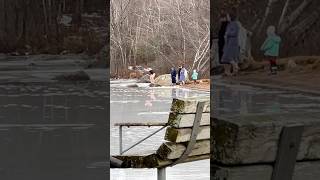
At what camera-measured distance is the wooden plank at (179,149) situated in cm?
474

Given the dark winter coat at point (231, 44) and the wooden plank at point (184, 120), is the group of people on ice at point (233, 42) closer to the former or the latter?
the dark winter coat at point (231, 44)

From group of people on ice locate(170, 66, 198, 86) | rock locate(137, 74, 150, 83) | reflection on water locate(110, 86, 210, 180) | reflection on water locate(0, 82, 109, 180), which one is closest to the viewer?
reflection on water locate(0, 82, 109, 180)

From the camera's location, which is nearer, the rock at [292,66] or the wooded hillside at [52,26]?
the rock at [292,66]

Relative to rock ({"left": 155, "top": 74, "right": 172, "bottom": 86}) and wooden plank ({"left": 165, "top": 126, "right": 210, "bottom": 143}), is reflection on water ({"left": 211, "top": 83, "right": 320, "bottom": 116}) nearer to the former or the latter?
wooden plank ({"left": 165, "top": 126, "right": 210, "bottom": 143})

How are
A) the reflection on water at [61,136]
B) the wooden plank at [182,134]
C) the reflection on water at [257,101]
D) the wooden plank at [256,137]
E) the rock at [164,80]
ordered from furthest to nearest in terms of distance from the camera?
the rock at [164,80] < the wooden plank at [182,134] < the reflection on water at [61,136] < the reflection on water at [257,101] < the wooden plank at [256,137]

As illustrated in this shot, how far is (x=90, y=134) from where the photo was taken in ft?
9.66

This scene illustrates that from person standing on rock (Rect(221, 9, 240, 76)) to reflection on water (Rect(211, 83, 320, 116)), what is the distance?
107 millimetres

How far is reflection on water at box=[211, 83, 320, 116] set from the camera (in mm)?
→ 2785

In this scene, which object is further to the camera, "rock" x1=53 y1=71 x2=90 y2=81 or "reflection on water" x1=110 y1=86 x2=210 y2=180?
"reflection on water" x1=110 y1=86 x2=210 y2=180

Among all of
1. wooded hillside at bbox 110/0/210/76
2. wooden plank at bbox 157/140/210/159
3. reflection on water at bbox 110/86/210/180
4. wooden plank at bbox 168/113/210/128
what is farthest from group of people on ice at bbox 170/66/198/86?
wooden plank at bbox 168/113/210/128

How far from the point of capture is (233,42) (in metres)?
2.84

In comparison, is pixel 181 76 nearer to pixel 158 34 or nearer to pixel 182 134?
pixel 158 34

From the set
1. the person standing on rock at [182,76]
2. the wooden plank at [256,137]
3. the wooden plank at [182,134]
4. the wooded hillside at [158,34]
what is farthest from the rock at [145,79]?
the wooden plank at [256,137]

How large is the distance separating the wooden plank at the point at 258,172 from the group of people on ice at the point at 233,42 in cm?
56
